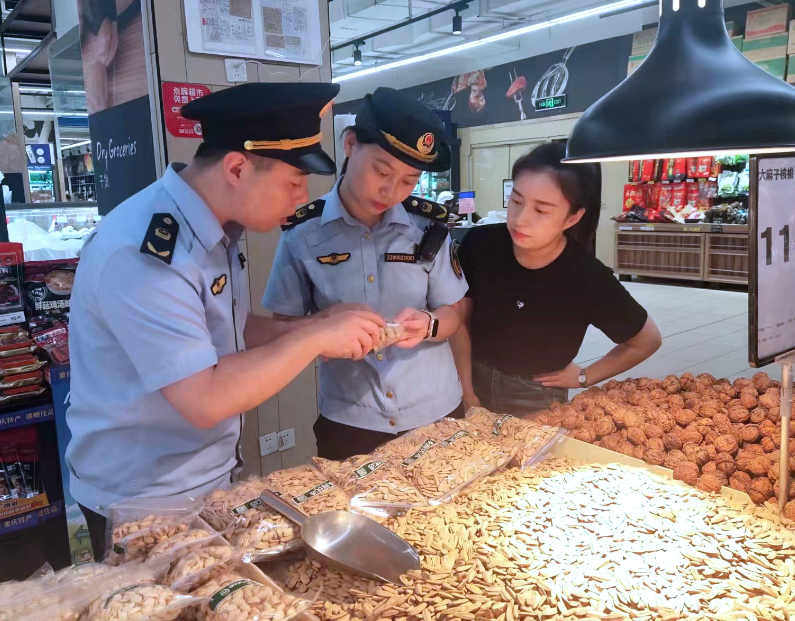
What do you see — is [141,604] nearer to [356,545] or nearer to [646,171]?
[356,545]

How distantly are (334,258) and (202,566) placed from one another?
41.5 inches

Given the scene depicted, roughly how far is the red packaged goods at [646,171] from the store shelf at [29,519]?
9.53m

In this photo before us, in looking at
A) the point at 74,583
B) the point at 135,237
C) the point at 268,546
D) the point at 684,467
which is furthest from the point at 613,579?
the point at 135,237

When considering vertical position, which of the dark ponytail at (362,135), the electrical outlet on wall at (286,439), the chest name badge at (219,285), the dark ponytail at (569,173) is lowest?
the electrical outlet on wall at (286,439)

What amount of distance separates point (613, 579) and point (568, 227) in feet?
3.95

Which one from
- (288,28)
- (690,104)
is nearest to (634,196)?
(288,28)

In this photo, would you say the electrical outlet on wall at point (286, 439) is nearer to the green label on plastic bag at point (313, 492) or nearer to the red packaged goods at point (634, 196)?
the green label on plastic bag at point (313, 492)

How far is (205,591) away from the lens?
3.05 feet

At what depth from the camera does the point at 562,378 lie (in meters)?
2.04

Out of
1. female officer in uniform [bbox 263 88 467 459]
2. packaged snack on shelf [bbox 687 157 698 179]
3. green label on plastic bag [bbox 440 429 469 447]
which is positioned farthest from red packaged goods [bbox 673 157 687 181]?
green label on plastic bag [bbox 440 429 469 447]

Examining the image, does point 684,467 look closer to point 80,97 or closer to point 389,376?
point 389,376

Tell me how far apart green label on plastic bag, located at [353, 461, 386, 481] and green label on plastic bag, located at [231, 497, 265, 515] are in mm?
222

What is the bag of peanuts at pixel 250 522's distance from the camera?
1.08m

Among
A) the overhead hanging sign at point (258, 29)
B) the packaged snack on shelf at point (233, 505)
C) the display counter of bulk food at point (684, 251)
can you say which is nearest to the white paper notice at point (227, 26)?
the overhead hanging sign at point (258, 29)
